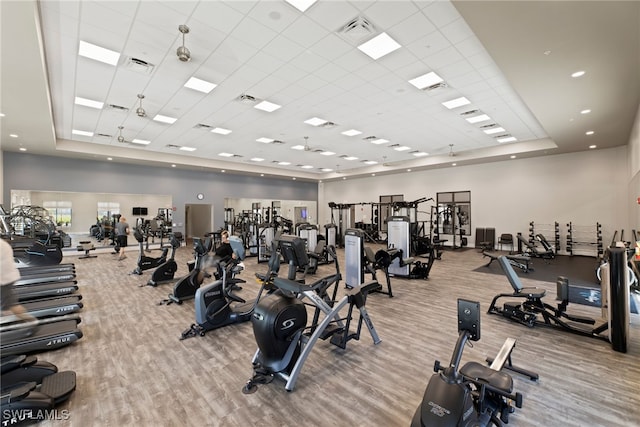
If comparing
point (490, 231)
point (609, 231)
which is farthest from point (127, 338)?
point (609, 231)

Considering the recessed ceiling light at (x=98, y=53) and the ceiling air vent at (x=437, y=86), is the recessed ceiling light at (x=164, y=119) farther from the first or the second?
the ceiling air vent at (x=437, y=86)

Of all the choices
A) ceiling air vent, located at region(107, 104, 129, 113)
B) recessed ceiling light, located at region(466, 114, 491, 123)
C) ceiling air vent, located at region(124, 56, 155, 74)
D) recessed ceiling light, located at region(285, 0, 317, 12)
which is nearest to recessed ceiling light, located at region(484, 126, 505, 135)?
recessed ceiling light, located at region(466, 114, 491, 123)

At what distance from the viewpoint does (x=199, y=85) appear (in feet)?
17.6

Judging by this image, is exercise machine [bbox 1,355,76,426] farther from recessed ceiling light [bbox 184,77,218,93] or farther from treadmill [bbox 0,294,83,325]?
recessed ceiling light [bbox 184,77,218,93]

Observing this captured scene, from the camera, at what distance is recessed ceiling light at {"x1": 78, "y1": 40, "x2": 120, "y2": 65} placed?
404cm

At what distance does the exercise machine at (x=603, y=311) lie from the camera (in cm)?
316

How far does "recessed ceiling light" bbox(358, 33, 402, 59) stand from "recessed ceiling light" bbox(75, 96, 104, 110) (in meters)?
5.82

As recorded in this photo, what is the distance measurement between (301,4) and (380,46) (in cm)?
140

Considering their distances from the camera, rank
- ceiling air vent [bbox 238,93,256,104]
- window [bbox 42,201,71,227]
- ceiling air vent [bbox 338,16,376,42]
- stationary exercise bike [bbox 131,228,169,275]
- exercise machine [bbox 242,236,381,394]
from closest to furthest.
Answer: exercise machine [bbox 242,236,381,394] < ceiling air vent [bbox 338,16,376,42] < ceiling air vent [bbox 238,93,256,104] < stationary exercise bike [bbox 131,228,169,275] < window [bbox 42,201,71,227]

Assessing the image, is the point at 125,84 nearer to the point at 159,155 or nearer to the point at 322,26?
the point at 322,26

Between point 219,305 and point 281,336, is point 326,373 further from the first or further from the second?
point 219,305

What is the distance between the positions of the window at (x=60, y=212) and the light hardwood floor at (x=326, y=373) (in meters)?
8.93

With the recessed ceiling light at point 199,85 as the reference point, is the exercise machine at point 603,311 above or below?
below

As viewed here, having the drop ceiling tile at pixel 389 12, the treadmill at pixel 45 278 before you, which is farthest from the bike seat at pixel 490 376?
the treadmill at pixel 45 278
